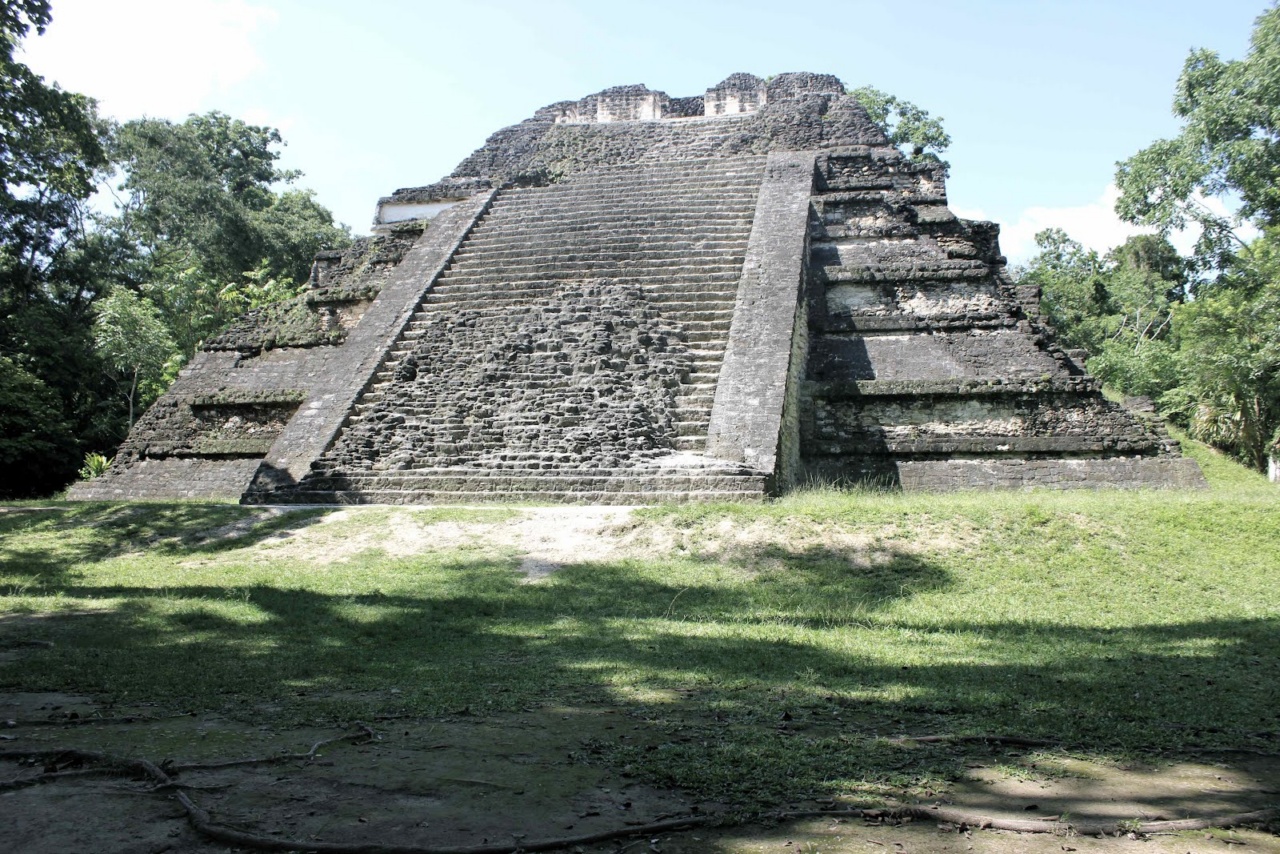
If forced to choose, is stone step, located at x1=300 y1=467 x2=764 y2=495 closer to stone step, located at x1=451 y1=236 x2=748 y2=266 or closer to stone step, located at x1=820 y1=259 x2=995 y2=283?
stone step, located at x1=451 y1=236 x2=748 y2=266

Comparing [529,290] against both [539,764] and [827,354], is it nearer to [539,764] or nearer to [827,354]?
[827,354]

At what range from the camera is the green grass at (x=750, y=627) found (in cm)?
367

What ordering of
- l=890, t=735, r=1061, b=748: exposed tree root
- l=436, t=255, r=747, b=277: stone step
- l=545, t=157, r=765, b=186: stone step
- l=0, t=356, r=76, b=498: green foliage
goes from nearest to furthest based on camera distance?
1. l=890, t=735, r=1061, b=748: exposed tree root
2. l=436, t=255, r=747, b=277: stone step
3. l=545, t=157, r=765, b=186: stone step
4. l=0, t=356, r=76, b=498: green foliage

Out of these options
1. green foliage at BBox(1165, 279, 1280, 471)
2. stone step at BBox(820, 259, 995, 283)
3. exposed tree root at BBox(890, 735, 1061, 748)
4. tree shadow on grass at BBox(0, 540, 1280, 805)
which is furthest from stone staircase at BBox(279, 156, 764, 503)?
green foliage at BBox(1165, 279, 1280, 471)

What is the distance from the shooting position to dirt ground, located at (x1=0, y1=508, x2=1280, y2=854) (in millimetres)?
→ 2518

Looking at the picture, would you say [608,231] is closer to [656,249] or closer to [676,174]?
[656,249]

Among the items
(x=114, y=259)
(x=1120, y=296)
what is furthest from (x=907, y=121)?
(x=114, y=259)

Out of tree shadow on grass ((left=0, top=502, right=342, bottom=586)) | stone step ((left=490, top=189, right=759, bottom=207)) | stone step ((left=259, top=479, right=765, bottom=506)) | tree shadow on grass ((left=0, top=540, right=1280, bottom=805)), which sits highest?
stone step ((left=490, top=189, right=759, bottom=207))

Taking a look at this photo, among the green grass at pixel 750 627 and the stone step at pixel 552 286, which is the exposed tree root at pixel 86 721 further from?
the stone step at pixel 552 286

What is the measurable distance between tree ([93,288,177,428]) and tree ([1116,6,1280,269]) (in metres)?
23.2

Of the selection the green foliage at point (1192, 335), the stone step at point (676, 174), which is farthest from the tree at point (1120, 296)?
the stone step at point (676, 174)

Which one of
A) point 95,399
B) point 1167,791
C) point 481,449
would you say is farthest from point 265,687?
point 95,399

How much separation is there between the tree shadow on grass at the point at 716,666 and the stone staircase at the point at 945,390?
4147 mm

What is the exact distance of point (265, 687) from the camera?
14.1ft
